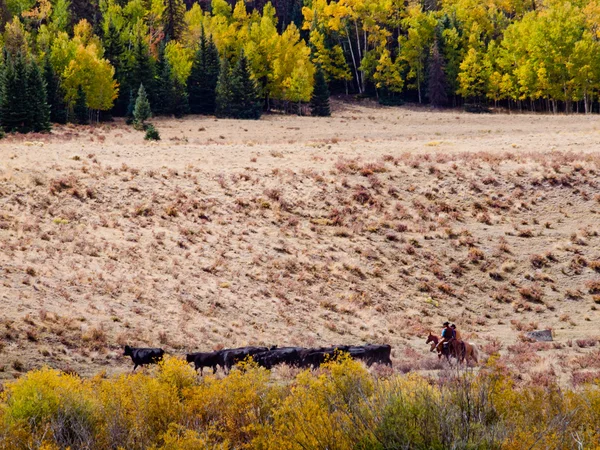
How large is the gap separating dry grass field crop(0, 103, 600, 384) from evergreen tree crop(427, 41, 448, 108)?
169 ft

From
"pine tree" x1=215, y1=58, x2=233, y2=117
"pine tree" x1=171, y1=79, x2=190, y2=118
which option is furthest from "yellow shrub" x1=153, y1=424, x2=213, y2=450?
"pine tree" x1=171, y1=79, x2=190, y2=118

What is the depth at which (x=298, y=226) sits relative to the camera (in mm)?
29922

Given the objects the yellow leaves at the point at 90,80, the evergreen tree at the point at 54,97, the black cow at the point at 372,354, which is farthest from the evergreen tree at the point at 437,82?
the black cow at the point at 372,354

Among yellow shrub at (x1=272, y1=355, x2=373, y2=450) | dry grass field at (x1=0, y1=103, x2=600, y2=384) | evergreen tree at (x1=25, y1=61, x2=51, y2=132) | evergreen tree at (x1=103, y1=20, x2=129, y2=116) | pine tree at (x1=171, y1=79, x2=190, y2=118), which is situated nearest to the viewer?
yellow shrub at (x1=272, y1=355, x2=373, y2=450)

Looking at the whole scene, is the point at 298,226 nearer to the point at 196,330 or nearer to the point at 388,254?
the point at 388,254

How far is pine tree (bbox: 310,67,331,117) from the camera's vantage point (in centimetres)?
8412

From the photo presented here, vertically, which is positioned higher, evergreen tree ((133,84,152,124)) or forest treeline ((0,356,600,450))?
evergreen tree ((133,84,152,124))

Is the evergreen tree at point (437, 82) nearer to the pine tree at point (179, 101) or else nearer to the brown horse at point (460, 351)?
the pine tree at point (179, 101)

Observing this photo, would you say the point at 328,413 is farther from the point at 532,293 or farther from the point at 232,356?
the point at 532,293

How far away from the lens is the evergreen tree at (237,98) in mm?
78188

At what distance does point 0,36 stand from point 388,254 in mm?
77149

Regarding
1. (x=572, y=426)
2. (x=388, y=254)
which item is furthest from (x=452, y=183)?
(x=572, y=426)

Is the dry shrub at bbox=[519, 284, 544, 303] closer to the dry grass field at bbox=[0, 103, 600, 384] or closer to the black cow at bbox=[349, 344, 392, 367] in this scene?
the dry grass field at bbox=[0, 103, 600, 384]

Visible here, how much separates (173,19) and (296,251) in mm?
86083
